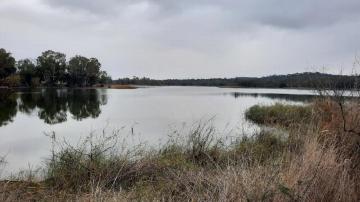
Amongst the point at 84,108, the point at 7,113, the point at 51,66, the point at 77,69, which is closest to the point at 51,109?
the point at 84,108

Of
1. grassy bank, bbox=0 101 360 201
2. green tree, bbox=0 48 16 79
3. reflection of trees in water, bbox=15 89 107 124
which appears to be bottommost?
reflection of trees in water, bbox=15 89 107 124

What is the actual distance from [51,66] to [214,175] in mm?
95456

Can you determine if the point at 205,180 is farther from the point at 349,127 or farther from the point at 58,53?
the point at 58,53

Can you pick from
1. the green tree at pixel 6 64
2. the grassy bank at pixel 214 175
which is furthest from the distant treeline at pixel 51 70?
the grassy bank at pixel 214 175

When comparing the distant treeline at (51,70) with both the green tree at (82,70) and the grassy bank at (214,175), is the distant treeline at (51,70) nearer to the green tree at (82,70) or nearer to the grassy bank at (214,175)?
the green tree at (82,70)

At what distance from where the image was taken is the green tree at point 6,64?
80.9 m

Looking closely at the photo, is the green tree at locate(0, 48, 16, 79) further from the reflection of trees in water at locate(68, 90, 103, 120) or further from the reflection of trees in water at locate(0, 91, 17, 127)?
the reflection of trees in water at locate(0, 91, 17, 127)

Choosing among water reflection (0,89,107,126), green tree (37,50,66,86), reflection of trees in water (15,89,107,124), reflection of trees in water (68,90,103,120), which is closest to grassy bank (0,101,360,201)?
water reflection (0,89,107,126)

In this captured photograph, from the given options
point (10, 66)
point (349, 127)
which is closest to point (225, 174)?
point (349, 127)

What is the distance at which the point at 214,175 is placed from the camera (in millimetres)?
5141

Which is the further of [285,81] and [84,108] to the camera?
[84,108]

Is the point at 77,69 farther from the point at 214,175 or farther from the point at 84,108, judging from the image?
the point at 214,175

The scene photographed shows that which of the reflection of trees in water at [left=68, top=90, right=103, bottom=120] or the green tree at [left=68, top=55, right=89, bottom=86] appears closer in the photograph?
the reflection of trees in water at [left=68, top=90, right=103, bottom=120]

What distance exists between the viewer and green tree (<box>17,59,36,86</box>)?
94.8m
